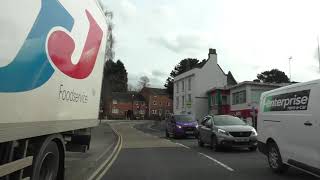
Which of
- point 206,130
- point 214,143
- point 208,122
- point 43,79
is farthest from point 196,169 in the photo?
point 208,122

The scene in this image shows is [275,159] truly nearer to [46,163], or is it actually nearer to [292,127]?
[292,127]

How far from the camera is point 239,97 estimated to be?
64312 mm

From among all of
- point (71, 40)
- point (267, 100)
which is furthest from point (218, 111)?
point (71, 40)

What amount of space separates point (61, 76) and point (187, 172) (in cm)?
637

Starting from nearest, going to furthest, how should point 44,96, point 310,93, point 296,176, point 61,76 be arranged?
point 44,96 < point 61,76 < point 310,93 < point 296,176

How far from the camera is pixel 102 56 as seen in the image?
10.8 metres

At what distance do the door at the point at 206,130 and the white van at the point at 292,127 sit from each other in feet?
26.8

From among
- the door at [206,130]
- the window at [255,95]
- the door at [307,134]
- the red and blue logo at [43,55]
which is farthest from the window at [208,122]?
the window at [255,95]

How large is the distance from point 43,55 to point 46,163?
2020 mm

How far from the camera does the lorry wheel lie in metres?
6.92

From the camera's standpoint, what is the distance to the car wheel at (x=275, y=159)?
11961 mm

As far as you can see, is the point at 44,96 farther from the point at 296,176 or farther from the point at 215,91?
the point at 215,91

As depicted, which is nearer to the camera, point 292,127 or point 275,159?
point 292,127

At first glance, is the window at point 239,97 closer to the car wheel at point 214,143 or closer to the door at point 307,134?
the car wheel at point 214,143
